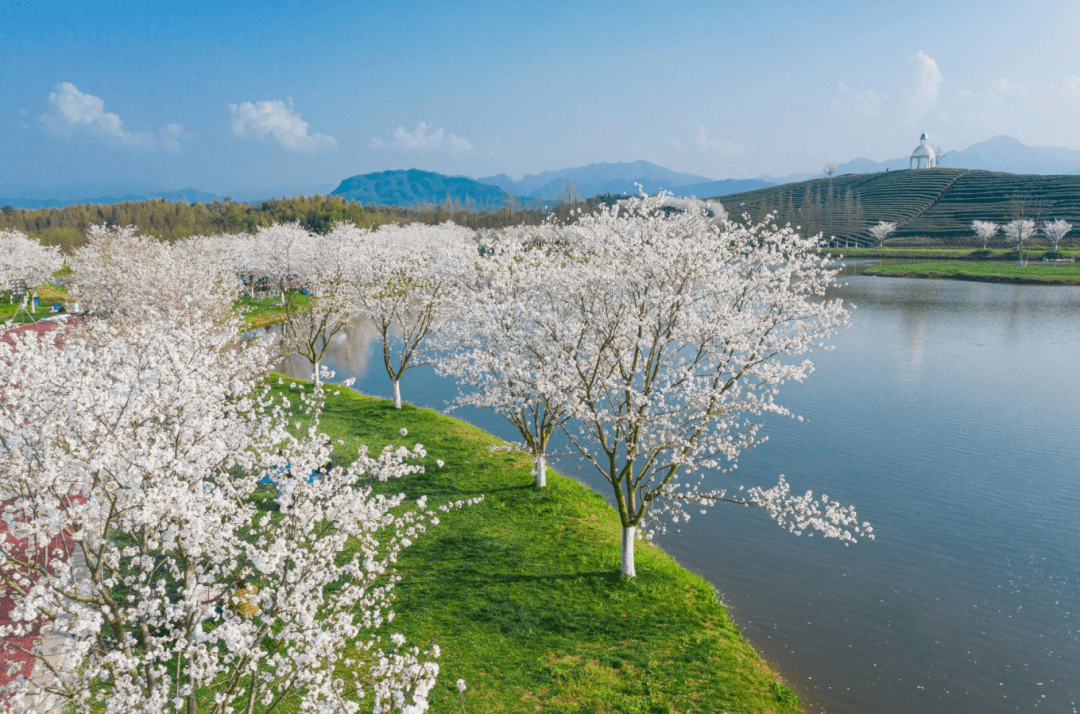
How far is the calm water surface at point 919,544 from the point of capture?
17.0 meters

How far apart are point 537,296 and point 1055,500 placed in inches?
926

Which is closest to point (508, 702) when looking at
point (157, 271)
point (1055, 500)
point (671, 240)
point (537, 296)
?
point (671, 240)

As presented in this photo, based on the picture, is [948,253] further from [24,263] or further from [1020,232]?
[24,263]

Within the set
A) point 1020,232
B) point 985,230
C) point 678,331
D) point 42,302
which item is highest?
point 985,230

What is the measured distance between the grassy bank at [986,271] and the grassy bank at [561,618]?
9526 centimetres

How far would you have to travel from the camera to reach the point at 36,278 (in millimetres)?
69625

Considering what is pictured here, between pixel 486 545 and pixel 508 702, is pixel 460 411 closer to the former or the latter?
pixel 486 545

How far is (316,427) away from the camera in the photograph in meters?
13.8

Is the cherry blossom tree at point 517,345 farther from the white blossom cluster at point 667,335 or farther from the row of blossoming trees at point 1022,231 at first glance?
the row of blossoming trees at point 1022,231

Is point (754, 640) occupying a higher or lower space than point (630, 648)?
lower

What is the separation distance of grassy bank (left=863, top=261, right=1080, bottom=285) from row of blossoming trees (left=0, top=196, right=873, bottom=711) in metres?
81.5

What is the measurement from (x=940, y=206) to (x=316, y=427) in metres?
195

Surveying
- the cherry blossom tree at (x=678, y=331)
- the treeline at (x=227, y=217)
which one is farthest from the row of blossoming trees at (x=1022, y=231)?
the cherry blossom tree at (x=678, y=331)

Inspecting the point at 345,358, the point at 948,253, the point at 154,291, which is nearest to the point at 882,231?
the point at 948,253
